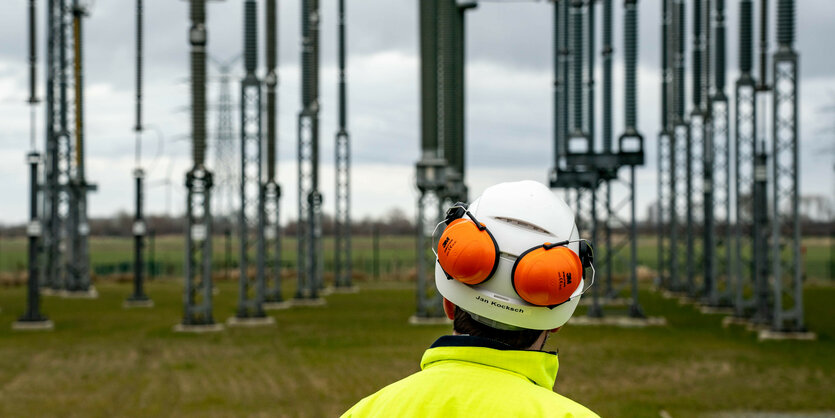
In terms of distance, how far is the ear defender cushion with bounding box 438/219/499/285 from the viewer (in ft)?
8.87

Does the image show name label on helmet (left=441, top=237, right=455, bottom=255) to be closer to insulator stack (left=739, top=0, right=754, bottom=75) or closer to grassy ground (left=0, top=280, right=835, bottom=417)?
grassy ground (left=0, top=280, right=835, bottom=417)

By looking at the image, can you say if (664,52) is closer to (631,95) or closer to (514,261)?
(631,95)

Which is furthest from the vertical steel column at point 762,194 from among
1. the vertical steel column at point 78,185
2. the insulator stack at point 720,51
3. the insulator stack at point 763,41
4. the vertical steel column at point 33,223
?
the vertical steel column at point 78,185

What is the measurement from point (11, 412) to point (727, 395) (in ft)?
29.3

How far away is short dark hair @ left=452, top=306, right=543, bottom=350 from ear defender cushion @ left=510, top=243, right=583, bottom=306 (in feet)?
0.37

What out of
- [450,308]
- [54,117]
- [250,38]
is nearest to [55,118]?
[54,117]

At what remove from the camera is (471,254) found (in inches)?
106

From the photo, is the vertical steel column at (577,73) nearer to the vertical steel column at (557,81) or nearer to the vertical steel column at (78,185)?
the vertical steel column at (557,81)

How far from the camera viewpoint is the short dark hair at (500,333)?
2.75m

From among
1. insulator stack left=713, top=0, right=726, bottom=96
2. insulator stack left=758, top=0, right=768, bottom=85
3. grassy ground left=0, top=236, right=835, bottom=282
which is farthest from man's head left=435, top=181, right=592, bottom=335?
insulator stack left=713, top=0, right=726, bottom=96

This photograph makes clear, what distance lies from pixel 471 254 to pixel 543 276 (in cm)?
19

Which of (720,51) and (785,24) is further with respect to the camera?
(720,51)

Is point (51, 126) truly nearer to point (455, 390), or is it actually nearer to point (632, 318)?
point (632, 318)

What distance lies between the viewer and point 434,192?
2436 cm
